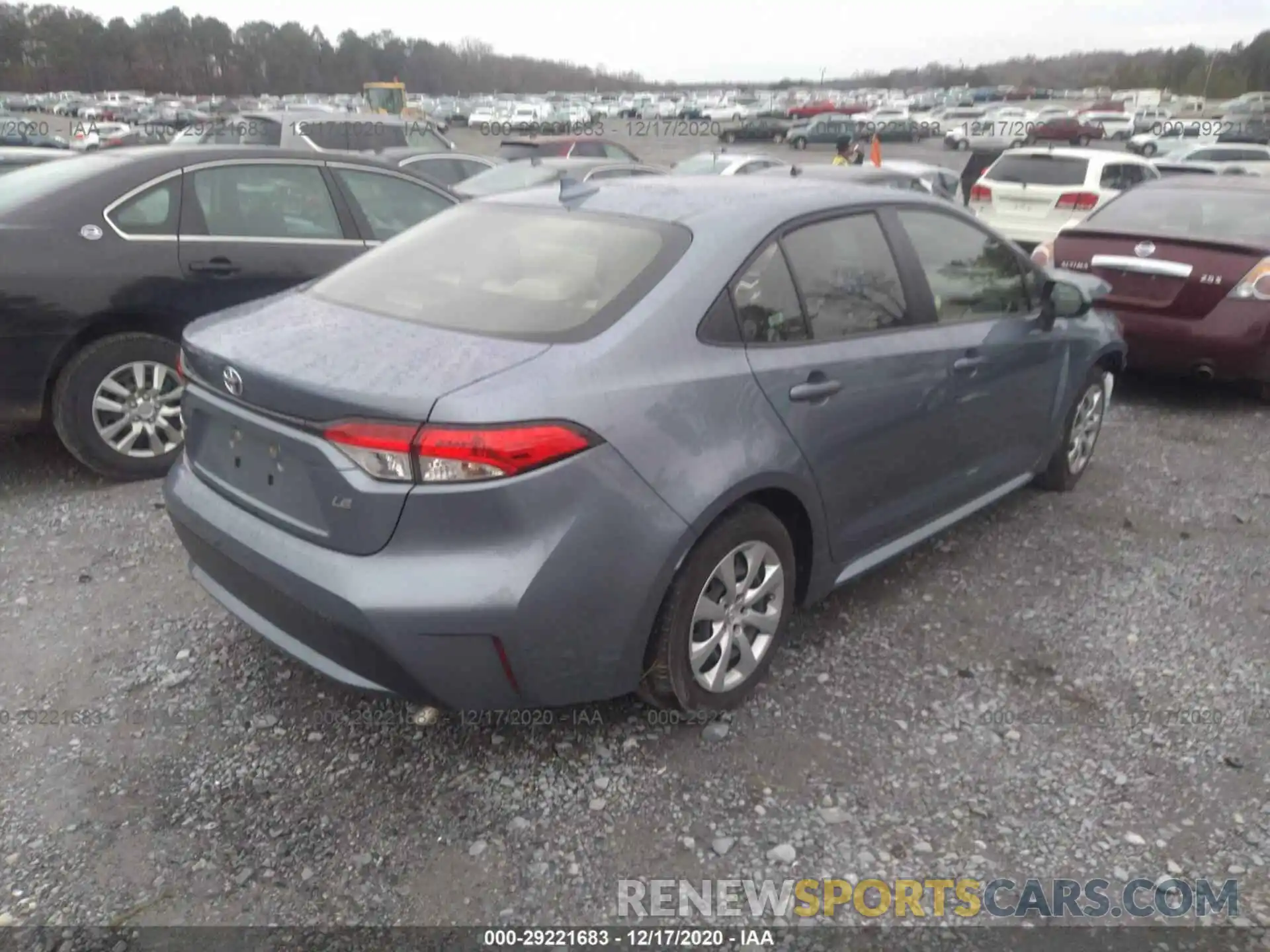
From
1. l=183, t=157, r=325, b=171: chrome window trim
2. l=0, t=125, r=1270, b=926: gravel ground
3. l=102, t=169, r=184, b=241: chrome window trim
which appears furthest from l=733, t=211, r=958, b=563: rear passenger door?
l=183, t=157, r=325, b=171: chrome window trim

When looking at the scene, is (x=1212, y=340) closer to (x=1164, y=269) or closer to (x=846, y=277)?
(x=1164, y=269)

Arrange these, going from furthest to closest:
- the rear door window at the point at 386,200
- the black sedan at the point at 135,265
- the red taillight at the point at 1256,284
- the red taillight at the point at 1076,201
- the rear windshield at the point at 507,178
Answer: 1. the red taillight at the point at 1076,201
2. the rear windshield at the point at 507,178
3. the red taillight at the point at 1256,284
4. the rear door window at the point at 386,200
5. the black sedan at the point at 135,265

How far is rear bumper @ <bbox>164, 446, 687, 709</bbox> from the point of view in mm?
2422

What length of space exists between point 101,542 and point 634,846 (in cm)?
291

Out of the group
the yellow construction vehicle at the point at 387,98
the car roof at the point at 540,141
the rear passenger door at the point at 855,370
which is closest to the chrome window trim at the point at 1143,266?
the rear passenger door at the point at 855,370

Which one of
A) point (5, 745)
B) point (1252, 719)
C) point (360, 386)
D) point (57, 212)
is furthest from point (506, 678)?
point (57, 212)

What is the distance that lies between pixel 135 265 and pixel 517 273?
2614 mm

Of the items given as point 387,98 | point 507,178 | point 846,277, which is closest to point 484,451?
point 846,277

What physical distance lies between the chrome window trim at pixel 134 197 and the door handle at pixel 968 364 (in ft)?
12.3

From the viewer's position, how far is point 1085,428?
16.4ft

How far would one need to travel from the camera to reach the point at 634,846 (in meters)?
2.61

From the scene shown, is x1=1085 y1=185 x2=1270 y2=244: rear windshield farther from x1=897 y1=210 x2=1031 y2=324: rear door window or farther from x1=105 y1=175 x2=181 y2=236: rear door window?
x1=105 y1=175 x2=181 y2=236: rear door window

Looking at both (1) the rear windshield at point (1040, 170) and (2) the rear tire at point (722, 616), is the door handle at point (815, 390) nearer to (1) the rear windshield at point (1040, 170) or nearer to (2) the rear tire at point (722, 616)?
(2) the rear tire at point (722, 616)

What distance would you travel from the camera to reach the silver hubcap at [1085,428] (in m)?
4.87
